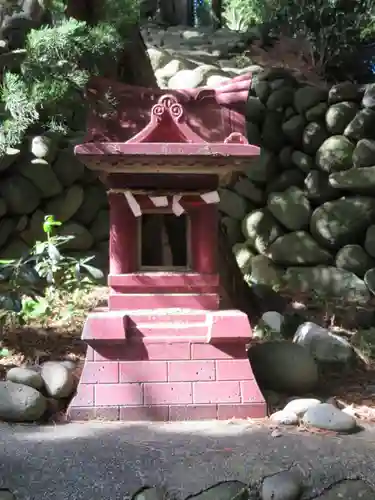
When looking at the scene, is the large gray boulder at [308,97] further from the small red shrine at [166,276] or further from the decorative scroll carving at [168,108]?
the decorative scroll carving at [168,108]

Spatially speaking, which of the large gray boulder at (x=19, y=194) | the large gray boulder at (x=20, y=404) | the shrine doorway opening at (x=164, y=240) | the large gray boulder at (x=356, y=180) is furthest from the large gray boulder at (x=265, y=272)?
the large gray boulder at (x=20, y=404)

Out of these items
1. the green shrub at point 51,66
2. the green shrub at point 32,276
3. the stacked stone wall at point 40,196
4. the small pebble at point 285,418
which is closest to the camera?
the small pebble at point 285,418

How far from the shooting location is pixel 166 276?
3.01m

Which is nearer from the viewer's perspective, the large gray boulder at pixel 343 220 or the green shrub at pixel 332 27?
the large gray boulder at pixel 343 220

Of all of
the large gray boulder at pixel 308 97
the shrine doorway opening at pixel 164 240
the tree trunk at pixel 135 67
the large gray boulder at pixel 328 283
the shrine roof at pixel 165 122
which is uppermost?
the tree trunk at pixel 135 67

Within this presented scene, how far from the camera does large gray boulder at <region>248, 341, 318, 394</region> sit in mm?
3146

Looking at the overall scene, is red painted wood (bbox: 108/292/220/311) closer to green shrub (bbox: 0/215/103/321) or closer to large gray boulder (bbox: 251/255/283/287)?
green shrub (bbox: 0/215/103/321)

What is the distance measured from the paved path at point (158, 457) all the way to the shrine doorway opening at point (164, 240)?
0.89 m

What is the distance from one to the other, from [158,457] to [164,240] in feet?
4.12

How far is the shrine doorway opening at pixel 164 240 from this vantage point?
10.6 feet

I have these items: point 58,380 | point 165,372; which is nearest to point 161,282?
point 165,372

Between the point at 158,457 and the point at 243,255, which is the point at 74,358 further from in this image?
the point at 243,255

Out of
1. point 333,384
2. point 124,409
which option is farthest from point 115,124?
point 333,384

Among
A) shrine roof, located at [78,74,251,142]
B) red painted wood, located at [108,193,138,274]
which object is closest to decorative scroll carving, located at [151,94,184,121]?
shrine roof, located at [78,74,251,142]
